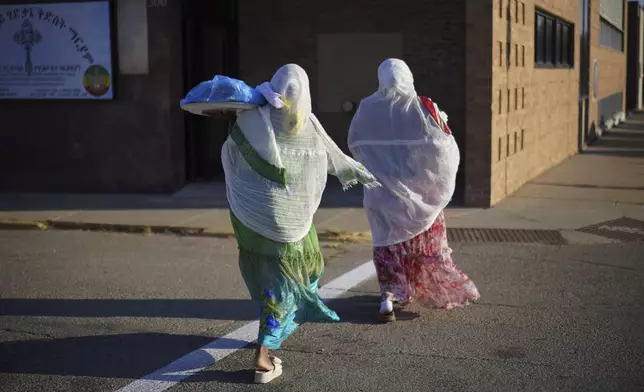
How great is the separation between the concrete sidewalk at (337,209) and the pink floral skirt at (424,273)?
3.33 meters

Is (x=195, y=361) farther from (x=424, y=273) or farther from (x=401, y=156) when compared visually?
(x=401, y=156)

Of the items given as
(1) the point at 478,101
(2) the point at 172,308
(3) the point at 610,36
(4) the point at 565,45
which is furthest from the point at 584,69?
(2) the point at 172,308

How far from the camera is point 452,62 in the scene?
1310 centimetres

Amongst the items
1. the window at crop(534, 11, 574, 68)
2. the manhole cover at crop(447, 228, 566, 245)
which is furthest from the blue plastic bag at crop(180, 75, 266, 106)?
the window at crop(534, 11, 574, 68)

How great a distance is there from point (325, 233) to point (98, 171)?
4.39m

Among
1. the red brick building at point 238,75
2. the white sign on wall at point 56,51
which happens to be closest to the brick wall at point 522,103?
the red brick building at point 238,75

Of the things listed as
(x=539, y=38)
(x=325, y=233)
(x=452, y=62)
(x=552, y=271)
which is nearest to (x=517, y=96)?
(x=452, y=62)

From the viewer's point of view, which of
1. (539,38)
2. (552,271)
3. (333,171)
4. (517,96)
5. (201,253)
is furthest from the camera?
(539,38)

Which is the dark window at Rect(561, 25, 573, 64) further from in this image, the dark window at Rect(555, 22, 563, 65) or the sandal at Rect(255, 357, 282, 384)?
the sandal at Rect(255, 357, 282, 384)

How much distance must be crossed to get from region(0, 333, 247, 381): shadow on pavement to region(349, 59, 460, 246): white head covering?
1622 mm

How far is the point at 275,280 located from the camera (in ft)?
18.7

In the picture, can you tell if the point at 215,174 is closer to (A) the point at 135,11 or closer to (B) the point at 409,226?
(A) the point at 135,11

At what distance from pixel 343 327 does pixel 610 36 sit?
26393mm

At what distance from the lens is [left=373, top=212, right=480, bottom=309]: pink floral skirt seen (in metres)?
7.07
